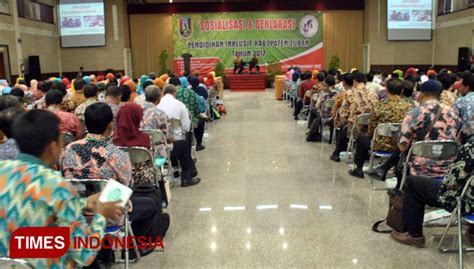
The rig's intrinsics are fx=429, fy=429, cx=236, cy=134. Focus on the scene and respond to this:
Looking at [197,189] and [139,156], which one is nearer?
[139,156]

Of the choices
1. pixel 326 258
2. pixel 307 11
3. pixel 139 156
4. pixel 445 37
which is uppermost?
pixel 307 11

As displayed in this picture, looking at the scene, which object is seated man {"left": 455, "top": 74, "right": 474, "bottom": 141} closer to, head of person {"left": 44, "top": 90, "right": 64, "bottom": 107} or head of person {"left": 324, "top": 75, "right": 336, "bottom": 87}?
head of person {"left": 324, "top": 75, "right": 336, "bottom": 87}

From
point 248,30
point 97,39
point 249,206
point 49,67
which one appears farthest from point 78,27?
point 249,206

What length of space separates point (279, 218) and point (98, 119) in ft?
6.33

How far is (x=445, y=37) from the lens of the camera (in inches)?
685

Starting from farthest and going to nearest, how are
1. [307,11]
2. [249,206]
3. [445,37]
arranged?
[307,11]
[445,37]
[249,206]

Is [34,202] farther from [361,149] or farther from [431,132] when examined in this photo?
[361,149]

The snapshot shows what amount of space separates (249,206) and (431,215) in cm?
165

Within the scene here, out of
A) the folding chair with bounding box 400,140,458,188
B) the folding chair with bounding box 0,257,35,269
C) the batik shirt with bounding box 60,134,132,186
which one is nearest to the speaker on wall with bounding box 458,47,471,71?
the folding chair with bounding box 400,140,458,188

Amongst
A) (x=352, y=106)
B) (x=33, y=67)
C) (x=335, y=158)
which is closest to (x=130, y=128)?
(x=352, y=106)

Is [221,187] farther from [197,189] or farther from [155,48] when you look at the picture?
[155,48]

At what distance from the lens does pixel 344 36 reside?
2045 cm

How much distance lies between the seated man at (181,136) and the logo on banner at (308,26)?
52.5 ft

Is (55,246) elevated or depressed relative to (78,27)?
depressed
